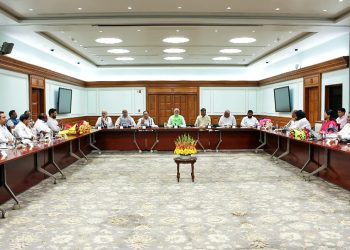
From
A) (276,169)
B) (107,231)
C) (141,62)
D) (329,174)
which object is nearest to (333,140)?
(329,174)

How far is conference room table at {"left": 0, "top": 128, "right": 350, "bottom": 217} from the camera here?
604cm

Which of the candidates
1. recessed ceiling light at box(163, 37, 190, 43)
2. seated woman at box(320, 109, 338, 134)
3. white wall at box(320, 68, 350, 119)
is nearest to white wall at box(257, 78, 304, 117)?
white wall at box(320, 68, 350, 119)

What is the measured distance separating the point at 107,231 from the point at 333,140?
4.86 metres

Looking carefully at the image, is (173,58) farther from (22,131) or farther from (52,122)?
(22,131)

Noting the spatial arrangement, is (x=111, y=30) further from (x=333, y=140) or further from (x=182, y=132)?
(x=333, y=140)

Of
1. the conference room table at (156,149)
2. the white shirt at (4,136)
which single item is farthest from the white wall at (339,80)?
the white shirt at (4,136)

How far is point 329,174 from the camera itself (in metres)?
6.84

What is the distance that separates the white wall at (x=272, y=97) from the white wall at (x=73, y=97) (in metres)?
8.16

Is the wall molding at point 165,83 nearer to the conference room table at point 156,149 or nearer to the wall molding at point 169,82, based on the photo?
the wall molding at point 169,82

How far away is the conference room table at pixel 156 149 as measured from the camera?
604 cm

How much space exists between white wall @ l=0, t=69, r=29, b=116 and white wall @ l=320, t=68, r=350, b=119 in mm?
8452

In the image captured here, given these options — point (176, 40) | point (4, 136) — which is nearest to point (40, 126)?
point (4, 136)

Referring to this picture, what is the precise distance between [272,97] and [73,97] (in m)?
8.28

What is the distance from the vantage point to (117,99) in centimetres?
1752
